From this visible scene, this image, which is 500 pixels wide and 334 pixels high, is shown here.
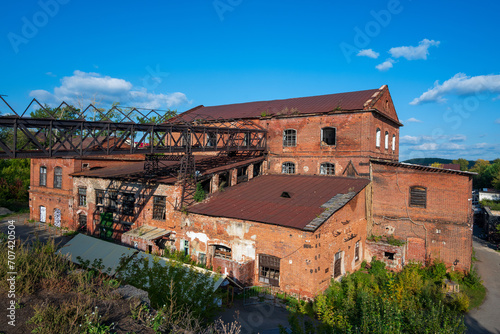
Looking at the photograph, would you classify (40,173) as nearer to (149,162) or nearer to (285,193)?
(149,162)

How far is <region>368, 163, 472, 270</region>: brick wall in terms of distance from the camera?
1759 centimetres

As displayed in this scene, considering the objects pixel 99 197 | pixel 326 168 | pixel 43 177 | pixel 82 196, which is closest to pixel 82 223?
pixel 82 196

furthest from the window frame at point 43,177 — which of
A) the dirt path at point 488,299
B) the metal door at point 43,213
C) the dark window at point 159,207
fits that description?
the dirt path at point 488,299

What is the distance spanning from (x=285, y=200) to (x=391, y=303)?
7364 mm

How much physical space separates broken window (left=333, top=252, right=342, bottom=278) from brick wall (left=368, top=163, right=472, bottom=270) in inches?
201

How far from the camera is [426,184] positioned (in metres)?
18.5

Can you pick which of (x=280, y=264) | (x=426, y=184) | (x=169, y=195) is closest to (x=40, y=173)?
(x=169, y=195)

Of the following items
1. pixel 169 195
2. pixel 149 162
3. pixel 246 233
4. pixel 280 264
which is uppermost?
pixel 149 162

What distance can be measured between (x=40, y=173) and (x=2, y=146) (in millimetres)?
19855

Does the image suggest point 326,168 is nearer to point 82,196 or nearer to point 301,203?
point 301,203

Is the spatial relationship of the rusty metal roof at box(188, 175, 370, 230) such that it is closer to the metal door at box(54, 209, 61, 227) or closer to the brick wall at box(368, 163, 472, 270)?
the brick wall at box(368, 163, 472, 270)

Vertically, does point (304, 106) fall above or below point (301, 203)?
above

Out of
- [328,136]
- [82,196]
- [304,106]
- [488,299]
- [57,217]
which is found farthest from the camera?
[57,217]

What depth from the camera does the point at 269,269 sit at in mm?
14391
